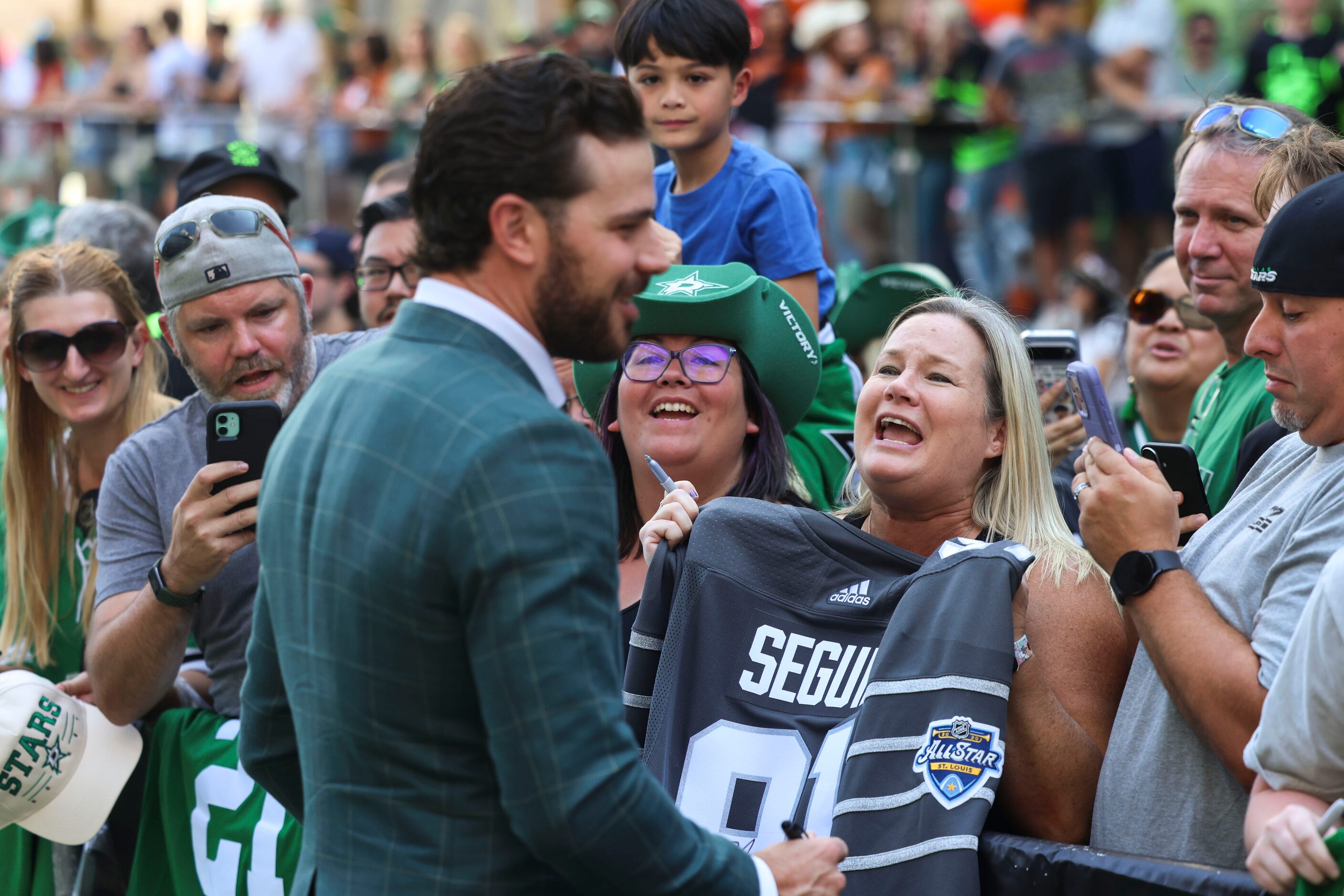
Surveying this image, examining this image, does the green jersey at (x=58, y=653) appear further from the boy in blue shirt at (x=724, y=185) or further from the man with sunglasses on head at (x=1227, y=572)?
the man with sunglasses on head at (x=1227, y=572)

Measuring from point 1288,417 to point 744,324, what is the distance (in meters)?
1.42

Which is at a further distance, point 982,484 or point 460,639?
point 982,484

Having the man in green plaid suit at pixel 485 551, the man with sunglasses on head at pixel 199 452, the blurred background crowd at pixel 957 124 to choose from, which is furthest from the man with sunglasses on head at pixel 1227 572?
the blurred background crowd at pixel 957 124

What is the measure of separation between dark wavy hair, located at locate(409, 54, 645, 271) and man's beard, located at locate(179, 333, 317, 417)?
1757 millimetres

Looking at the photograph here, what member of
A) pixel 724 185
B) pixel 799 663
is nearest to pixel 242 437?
pixel 799 663

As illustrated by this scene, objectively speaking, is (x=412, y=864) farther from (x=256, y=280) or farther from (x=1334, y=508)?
(x=256, y=280)

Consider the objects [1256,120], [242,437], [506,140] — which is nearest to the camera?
[506,140]

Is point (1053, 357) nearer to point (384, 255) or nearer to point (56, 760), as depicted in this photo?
point (384, 255)

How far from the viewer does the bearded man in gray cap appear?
3600 mm

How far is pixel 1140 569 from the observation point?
8.64ft

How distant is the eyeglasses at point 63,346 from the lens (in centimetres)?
414

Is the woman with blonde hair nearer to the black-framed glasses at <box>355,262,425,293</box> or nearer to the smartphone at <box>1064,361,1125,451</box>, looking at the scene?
the smartphone at <box>1064,361,1125,451</box>

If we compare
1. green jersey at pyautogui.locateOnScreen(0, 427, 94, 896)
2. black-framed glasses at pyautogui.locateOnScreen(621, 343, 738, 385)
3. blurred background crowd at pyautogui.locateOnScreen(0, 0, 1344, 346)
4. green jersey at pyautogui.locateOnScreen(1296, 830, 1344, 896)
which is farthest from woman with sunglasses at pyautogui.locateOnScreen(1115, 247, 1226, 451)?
green jersey at pyautogui.locateOnScreen(0, 427, 94, 896)

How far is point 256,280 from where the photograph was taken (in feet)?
12.2
